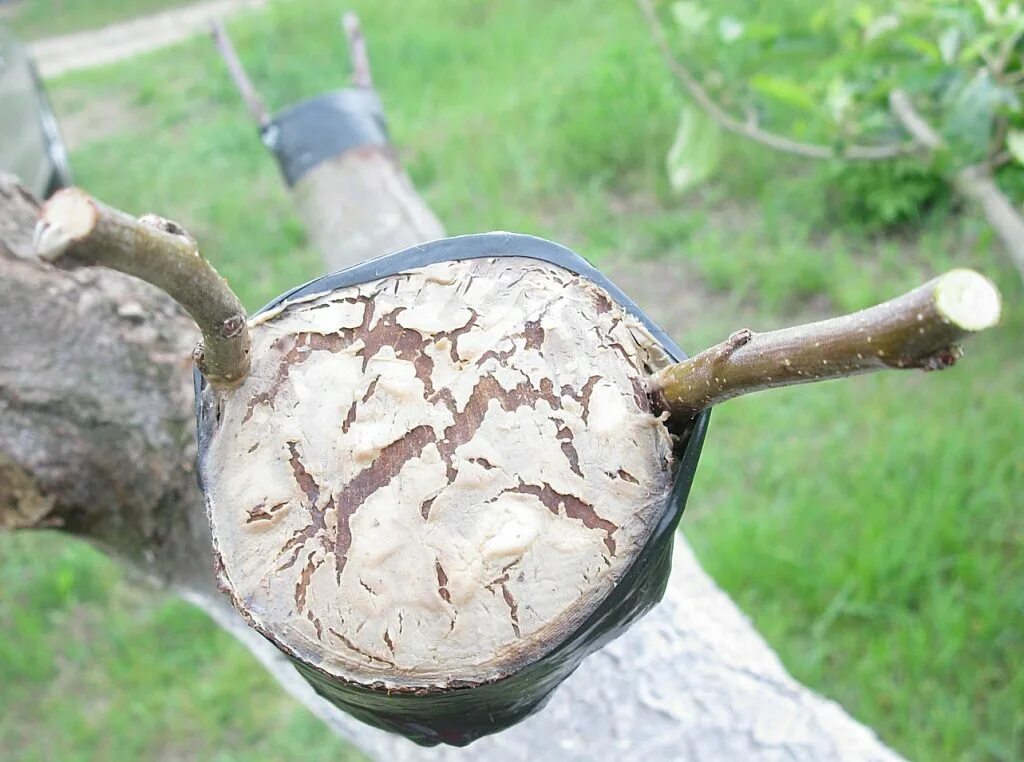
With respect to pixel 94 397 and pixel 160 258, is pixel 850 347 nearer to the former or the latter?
pixel 160 258

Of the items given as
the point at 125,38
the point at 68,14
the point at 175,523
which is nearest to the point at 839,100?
the point at 175,523

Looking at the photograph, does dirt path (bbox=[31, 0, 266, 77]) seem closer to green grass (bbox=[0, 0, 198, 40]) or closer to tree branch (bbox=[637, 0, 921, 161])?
green grass (bbox=[0, 0, 198, 40])

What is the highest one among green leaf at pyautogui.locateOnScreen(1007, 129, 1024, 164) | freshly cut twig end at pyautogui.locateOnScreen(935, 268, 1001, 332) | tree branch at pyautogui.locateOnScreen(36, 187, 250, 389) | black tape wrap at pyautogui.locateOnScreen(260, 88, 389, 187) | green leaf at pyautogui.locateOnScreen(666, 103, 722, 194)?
tree branch at pyautogui.locateOnScreen(36, 187, 250, 389)

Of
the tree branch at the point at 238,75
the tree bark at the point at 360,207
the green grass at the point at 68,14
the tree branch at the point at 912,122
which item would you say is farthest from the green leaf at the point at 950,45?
the green grass at the point at 68,14

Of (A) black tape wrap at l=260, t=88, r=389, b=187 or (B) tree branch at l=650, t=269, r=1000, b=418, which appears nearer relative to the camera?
(B) tree branch at l=650, t=269, r=1000, b=418

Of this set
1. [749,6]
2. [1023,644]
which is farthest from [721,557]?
[749,6]

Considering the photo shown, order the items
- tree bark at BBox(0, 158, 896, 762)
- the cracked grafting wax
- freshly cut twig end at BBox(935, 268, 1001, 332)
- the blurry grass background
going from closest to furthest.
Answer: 1. freshly cut twig end at BBox(935, 268, 1001, 332)
2. the cracked grafting wax
3. tree bark at BBox(0, 158, 896, 762)
4. the blurry grass background

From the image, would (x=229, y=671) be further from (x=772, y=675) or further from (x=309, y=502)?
(x=309, y=502)

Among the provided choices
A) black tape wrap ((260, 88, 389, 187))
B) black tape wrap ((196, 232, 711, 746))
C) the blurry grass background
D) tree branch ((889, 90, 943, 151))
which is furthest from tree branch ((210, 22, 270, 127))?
tree branch ((889, 90, 943, 151))
